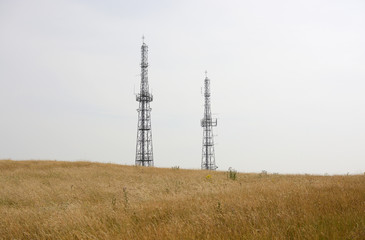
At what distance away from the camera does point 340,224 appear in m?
4.25

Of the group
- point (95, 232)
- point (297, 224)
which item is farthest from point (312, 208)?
point (95, 232)

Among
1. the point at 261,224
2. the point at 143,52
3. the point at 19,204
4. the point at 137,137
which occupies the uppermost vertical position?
the point at 143,52

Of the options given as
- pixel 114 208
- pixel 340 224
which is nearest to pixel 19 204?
Result: pixel 114 208

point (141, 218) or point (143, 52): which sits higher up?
point (143, 52)

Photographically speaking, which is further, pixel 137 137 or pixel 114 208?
pixel 137 137

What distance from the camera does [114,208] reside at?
24.4ft

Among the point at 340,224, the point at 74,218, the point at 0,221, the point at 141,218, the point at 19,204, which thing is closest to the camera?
the point at 340,224

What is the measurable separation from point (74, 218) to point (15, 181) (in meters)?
11.8

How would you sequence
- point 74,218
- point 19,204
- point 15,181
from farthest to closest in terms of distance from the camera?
point 15,181 < point 19,204 < point 74,218

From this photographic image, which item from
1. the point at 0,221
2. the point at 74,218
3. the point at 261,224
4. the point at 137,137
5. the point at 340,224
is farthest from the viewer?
the point at 137,137

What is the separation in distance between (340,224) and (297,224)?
587mm

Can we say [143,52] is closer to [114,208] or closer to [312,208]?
[114,208]

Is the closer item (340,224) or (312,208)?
(340,224)

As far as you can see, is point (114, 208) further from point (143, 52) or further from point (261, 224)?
point (143, 52)
